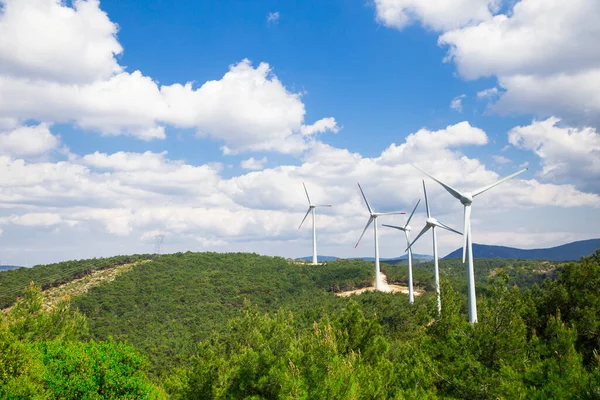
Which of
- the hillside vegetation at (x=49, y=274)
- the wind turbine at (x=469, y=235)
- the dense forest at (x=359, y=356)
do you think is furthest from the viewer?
the hillside vegetation at (x=49, y=274)

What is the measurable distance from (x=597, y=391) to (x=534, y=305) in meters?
24.7

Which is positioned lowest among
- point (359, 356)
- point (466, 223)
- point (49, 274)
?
point (359, 356)

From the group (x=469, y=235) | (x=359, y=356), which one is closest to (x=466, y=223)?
(x=469, y=235)

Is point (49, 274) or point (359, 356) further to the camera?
point (49, 274)

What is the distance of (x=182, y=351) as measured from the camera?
7331 centimetres

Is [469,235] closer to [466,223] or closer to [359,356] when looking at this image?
[466,223]

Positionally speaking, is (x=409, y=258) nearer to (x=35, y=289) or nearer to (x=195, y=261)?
(x=35, y=289)

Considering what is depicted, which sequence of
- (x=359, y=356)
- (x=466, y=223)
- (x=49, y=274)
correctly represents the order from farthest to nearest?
(x=49, y=274) → (x=466, y=223) → (x=359, y=356)

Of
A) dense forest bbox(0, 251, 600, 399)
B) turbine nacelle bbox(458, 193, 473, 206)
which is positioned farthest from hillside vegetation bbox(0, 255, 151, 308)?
turbine nacelle bbox(458, 193, 473, 206)

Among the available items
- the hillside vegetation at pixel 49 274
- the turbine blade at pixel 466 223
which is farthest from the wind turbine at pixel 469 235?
the hillside vegetation at pixel 49 274

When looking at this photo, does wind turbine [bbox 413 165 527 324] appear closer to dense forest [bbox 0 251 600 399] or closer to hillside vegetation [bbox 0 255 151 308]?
dense forest [bbox 0 251 600 399]

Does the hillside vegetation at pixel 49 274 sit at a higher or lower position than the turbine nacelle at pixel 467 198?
lower

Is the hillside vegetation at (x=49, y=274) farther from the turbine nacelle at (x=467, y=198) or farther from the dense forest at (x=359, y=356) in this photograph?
the turbine nacelle at (x=467, y=198)

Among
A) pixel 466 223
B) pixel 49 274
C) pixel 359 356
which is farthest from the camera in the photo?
pixel 49 274
